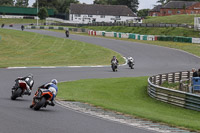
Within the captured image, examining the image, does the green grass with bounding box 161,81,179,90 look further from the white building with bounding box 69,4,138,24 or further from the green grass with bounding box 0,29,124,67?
the white building with bounding box 69,4,138,24

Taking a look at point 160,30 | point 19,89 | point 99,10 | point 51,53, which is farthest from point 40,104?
point 99,10

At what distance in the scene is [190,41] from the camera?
216 ft

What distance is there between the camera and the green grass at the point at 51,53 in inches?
1771

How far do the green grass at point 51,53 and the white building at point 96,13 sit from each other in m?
84.3

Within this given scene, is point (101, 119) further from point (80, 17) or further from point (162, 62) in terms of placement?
point (80, 17)

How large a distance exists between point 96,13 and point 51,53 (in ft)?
334

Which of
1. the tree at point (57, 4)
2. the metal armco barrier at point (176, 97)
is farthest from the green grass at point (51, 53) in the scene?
the tree at point (57, 4)

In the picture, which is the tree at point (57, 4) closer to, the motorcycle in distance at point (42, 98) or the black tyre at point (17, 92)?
the black tyre at point (17, 92)

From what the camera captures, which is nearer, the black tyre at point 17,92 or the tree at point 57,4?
the black tyre at point 17,92

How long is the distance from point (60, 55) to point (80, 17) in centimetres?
10339

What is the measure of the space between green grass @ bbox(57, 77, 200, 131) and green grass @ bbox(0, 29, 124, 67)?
17373mm

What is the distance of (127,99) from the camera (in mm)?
20719

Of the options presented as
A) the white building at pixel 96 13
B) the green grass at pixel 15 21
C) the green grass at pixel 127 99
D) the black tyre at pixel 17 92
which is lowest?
the green grass at pixel 127 99

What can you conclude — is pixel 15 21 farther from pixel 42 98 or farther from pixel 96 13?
pixel 42 98
